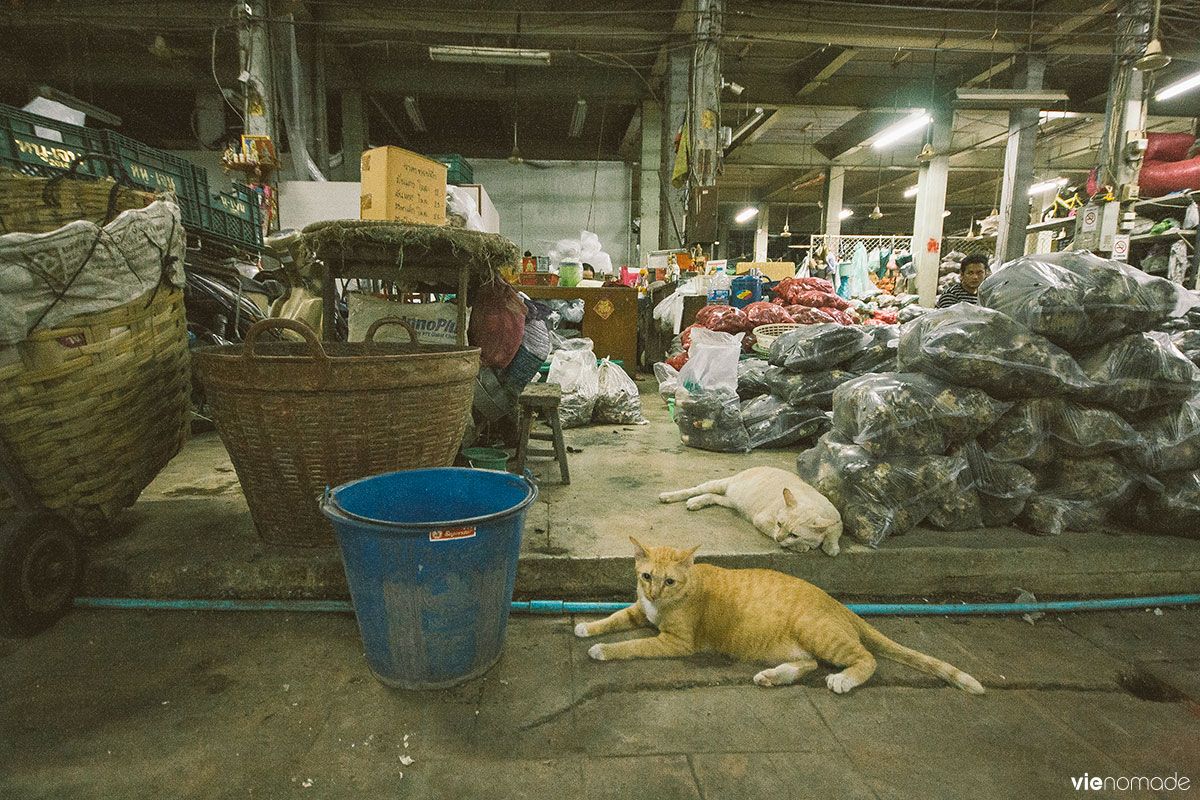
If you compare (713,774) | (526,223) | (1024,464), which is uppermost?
(526,223)

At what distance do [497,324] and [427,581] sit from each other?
189cm

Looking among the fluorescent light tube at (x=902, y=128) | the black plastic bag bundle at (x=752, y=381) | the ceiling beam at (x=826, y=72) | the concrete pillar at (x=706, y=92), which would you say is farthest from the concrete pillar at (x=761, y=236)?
the black plastic bag bundle at (x=752, y=381)

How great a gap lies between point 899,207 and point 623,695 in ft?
88.2

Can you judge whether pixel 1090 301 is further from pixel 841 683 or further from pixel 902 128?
pixel 902 128

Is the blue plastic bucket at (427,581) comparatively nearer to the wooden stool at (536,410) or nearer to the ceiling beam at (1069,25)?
the wooden stool at (536,410)

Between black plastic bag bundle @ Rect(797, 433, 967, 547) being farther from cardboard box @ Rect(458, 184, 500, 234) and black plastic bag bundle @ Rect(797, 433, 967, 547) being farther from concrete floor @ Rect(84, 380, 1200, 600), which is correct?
cardboard box @ Rect(458, 184, 500, 234)

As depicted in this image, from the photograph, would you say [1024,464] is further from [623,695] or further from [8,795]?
[8,795]

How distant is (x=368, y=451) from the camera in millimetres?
1888

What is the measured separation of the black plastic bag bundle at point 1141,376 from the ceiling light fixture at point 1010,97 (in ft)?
31.0

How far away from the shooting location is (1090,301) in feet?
7.73

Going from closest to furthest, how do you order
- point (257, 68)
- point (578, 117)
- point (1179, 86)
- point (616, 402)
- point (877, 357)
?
point (877, 357) → point (616, 402) → point (257, 68) → point (1179, 86) → point (578, 117)

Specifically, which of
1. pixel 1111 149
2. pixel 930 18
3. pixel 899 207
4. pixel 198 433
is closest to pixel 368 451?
pixel 198 433

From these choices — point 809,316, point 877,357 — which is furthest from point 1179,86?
point 877,357

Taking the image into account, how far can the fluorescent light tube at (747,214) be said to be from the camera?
21391 millimetres
